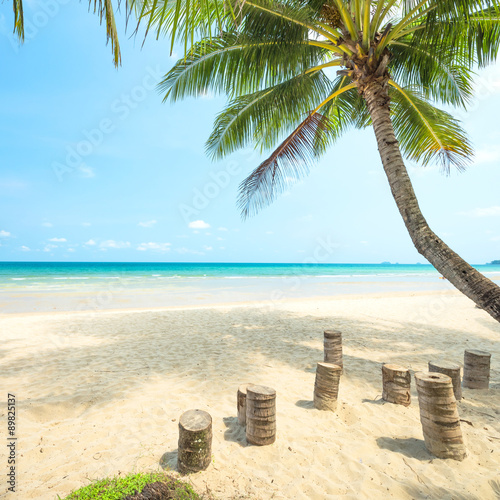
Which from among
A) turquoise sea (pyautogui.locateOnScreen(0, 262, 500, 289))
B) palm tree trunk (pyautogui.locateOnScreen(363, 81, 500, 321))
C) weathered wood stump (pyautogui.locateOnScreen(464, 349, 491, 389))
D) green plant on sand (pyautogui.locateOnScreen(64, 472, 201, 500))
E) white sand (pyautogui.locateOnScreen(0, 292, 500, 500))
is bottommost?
turquoise sea (pyautogui.locateOnScreen(0, 262, 500, 289))

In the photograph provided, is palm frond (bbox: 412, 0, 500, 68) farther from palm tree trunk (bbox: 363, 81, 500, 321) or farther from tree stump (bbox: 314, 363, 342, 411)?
tree stump (bbox: 314, 363, 342, 411)

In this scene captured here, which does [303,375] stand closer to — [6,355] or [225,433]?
[225,433]

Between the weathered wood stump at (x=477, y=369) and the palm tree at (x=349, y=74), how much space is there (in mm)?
1453

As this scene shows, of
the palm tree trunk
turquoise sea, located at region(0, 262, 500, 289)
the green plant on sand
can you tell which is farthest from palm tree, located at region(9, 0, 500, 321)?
turquoise sea, located at region(0, 262, 500, 289)

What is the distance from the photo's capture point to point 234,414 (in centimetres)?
328

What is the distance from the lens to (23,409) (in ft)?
10.9

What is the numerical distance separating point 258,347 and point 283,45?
5321mm

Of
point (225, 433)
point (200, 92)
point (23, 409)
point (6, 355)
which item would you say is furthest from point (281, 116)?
point (6, 355)

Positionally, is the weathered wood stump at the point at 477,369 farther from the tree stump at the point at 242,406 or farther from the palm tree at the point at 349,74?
the tree stump at the point at 242,406

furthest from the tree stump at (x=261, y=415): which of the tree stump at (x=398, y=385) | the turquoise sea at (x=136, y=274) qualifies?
the turquoise sea at (x=136, y=274)

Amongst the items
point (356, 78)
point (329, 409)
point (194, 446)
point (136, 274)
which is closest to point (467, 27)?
point (356, 78)

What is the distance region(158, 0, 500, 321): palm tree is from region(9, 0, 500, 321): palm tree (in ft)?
0.05

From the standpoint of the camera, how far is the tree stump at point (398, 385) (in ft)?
11.0

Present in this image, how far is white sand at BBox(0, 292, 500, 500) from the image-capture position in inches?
90.0
